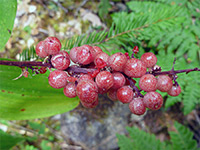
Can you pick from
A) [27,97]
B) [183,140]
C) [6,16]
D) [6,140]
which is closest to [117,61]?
[6,16]

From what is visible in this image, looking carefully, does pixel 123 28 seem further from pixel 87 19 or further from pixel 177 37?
pixel 87 19

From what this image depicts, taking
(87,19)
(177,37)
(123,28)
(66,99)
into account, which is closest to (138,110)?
(66,99)

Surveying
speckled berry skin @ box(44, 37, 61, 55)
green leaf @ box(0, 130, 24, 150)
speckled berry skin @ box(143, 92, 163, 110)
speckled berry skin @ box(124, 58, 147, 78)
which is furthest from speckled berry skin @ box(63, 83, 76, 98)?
green leaf @ box(0, 130, 24, 150)

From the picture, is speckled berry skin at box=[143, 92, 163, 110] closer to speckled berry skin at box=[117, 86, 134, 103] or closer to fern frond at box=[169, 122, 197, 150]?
speckled berry skin at box=[117, 86, 134, 103]

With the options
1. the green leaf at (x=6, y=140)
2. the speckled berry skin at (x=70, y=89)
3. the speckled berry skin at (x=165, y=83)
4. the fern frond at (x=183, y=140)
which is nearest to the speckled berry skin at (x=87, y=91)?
the speckled berry skin at (x=70, y=89)

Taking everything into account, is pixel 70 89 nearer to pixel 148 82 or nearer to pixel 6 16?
pixel 148 82

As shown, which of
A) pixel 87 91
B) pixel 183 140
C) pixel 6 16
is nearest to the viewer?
pixel 87 91
